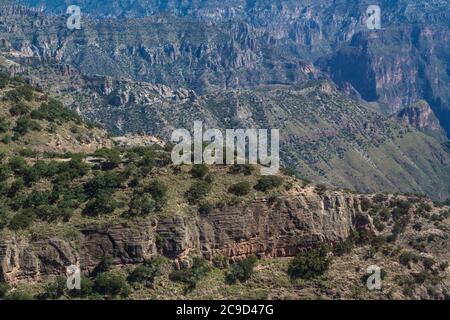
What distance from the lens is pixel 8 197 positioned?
278 ft

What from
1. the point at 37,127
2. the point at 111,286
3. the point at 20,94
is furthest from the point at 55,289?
the point at 20,94

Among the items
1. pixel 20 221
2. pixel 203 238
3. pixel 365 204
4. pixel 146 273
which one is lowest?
pixel 146 273

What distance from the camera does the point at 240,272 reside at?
80.2m

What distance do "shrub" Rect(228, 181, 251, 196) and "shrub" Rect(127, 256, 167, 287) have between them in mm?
14231

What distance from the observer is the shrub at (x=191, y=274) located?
77.5 metres

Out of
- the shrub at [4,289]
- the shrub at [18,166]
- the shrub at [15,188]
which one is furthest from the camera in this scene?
the shrub at [18,166]

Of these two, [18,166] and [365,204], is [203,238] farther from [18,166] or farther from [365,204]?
[365,204]

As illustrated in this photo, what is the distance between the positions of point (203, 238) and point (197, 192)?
19.1 feet

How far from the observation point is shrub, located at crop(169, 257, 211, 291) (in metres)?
77.5

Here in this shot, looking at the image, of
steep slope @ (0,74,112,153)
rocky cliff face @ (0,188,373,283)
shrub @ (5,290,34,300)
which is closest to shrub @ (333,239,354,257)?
rocky cliff face @ (0,188,373,283)

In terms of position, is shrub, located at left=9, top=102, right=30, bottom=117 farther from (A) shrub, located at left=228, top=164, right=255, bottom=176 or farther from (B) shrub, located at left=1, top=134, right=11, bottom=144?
(A) shrub, located at left=228, top=164, right=255, bottom=176

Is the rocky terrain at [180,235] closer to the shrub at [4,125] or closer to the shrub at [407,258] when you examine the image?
the shrub at [407,258]

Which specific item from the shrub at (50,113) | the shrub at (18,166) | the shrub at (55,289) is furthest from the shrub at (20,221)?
the shrub at (50,113)

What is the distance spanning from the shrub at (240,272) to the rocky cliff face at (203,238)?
233 cm
